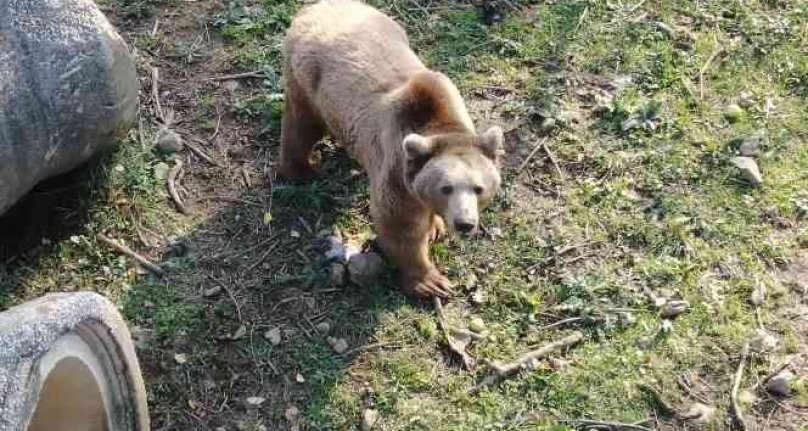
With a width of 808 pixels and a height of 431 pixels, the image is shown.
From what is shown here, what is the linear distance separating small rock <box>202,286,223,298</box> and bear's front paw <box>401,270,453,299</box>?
1013mm

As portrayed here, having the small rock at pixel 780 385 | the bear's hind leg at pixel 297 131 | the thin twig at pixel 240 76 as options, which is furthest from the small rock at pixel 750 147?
the thin twig at pixel 240 76

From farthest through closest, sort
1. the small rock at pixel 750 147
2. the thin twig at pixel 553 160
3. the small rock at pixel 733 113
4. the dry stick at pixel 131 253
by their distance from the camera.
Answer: the small rock at pixel 733 113 < the small rock at pixel 750 147 < the thin twig at pixel 553 160 < the dry stick at pixel 131 253

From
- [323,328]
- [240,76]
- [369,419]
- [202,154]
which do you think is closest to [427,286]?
[323,328]

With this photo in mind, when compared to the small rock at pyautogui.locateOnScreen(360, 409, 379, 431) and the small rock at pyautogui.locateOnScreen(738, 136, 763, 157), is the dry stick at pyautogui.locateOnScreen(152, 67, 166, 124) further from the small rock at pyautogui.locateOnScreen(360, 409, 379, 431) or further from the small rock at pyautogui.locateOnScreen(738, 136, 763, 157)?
the small rock at pyautogui.locateOnScreen(738, 136, 763, 157)

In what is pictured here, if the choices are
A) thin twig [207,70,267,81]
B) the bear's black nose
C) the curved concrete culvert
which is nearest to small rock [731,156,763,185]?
the bear's black nose

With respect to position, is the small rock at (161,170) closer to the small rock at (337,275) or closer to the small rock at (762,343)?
the small rock at (337,275)

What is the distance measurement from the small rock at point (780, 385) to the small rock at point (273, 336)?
2.54 m

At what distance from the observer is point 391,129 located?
5.09 m

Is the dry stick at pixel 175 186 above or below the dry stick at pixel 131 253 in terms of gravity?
above

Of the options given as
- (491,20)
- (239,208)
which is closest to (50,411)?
(239,208)

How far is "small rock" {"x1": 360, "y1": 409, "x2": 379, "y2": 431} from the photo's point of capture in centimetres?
478

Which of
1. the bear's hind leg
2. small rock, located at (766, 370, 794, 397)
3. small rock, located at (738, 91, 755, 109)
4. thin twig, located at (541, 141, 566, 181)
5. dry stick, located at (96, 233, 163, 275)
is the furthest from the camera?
small rock, located at (738, 91, 755, 109)

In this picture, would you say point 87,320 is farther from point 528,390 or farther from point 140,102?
point 140,102

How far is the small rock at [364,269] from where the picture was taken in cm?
531
